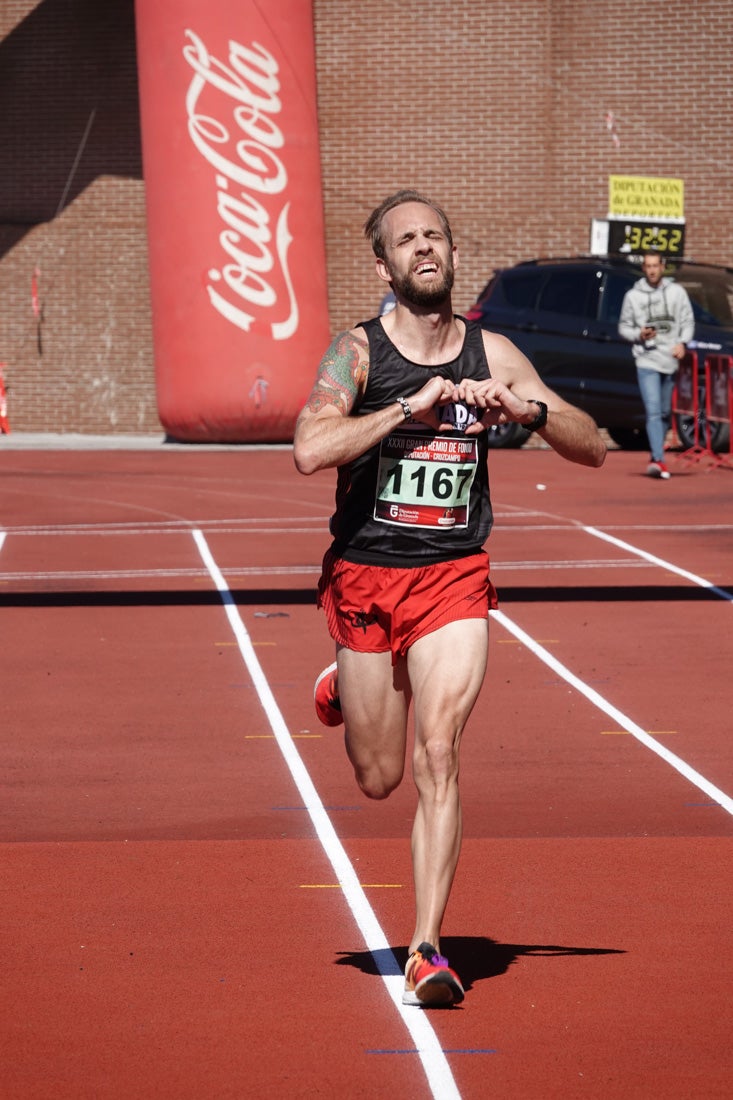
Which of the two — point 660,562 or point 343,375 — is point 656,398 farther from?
point 343,375

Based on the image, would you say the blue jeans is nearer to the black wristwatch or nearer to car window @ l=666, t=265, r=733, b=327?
car window @ l=666, t=265, r=733, b=327

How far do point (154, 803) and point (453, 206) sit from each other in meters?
20.6

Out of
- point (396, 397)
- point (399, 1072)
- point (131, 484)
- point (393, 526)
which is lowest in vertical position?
point (131, 484)

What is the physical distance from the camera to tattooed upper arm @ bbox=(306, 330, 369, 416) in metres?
5.02

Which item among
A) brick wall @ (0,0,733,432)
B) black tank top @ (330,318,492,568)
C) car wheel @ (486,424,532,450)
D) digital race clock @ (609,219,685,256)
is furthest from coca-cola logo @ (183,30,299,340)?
black tank top @ (330,318,492,568)

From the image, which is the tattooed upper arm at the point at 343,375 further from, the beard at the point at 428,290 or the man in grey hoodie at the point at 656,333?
the man in grey hoodie at the point at 656,333

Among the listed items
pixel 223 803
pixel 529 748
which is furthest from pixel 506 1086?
pixel 529 748

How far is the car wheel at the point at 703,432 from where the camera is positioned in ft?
68.6

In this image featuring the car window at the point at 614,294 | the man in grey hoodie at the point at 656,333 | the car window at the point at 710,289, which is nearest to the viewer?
the man in grey hoodie at the point at 656,333

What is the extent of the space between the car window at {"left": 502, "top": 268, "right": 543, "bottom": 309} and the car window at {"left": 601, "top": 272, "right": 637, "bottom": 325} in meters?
0.80

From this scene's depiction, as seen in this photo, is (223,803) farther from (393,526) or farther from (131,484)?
(131,484)

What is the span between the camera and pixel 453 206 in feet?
88.5

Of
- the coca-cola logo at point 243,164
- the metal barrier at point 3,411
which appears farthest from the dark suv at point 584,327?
the metal barrier at point 3,411

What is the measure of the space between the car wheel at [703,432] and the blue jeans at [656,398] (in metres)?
2.21
